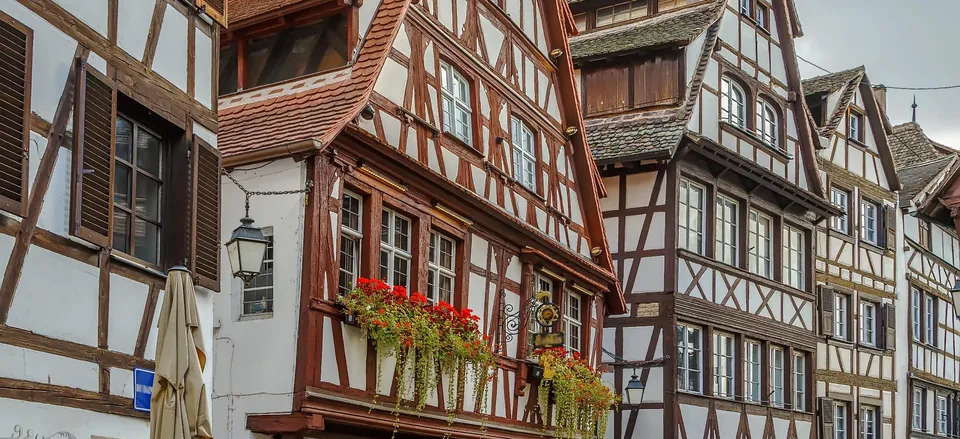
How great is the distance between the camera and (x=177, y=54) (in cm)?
1085

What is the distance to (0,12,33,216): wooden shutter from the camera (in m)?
8.39

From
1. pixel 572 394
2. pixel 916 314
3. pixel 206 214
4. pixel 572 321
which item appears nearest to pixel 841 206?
pixel 916 314

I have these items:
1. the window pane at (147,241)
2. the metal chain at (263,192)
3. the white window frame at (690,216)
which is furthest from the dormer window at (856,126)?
the window pane at (147,241)

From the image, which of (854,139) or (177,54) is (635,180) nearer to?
(854,139)

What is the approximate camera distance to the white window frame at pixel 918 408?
3200cm

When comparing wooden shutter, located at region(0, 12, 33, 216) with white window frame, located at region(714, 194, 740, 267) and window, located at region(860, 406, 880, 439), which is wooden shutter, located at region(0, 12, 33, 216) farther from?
window, located at region(860, 406, 880, 439)

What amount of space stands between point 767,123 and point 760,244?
2.55 meters

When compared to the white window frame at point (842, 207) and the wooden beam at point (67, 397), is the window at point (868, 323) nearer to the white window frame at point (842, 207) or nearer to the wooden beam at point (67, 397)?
the white window frame at point (842, 207)

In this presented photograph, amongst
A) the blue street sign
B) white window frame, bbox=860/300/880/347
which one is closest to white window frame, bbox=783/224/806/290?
white window frame, bbox=860/300/880/347

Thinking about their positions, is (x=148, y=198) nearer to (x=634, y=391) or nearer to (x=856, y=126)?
(x=634, y=391)

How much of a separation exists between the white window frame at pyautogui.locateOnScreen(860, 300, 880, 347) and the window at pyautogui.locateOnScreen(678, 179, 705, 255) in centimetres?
821

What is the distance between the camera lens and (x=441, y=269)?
53.1 ft

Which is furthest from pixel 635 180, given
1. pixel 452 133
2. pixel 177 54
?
pixel 177 54

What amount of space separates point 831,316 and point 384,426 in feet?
54.1
